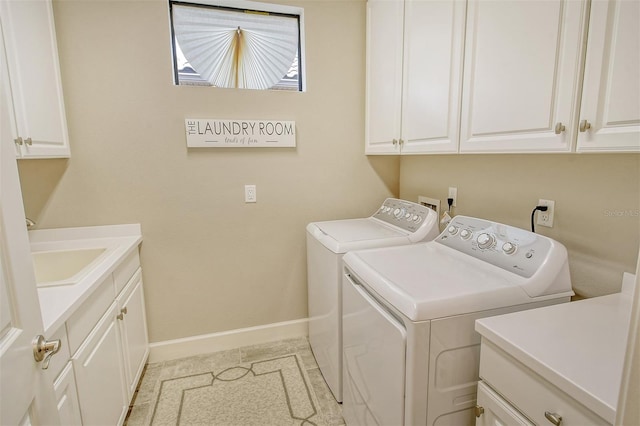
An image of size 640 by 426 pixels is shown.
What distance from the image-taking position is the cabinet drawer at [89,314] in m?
1.15

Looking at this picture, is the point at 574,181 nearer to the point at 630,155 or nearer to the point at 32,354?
the point at 630,155

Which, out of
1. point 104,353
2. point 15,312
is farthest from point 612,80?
point 104,353

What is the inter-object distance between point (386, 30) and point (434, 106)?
693 millimetres

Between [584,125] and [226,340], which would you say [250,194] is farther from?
[584,125]

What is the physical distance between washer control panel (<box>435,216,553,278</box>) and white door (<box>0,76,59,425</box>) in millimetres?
1472

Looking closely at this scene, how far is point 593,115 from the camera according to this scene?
94 cm

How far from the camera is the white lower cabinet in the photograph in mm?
1114

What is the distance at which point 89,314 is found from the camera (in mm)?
1279

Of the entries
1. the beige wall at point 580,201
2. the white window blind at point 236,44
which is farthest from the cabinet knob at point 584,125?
the white window blind at point 236,44

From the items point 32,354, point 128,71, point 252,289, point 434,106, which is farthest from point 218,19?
point 32,354

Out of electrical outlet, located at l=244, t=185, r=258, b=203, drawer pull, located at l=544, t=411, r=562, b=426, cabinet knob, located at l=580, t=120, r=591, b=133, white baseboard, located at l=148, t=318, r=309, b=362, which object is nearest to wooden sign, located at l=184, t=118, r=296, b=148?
electrical outlet, located at l=244, t=185, r=258, b=203

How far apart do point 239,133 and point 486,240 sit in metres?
1.58

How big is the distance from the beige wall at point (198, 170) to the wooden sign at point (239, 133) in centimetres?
5

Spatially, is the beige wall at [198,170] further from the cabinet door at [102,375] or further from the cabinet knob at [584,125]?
the cabinet knob at [584,125]
